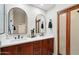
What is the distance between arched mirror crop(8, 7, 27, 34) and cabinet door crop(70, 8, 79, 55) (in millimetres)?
657

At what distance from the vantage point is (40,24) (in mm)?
1771

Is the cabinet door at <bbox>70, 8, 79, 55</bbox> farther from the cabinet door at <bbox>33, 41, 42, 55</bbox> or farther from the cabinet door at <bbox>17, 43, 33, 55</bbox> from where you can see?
the cabinet door at <bbox>17, 43, 33, 55</bbox>

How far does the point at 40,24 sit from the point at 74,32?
0.49 metres

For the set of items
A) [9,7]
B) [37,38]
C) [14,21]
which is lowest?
[37,38]

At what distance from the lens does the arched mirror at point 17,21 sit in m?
1.68

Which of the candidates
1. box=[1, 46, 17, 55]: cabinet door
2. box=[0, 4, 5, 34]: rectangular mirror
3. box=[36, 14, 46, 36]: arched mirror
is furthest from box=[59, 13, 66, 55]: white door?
box=[0, 4, 5, 34]: rectangular mirror

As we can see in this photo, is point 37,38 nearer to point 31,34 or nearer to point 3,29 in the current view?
point 31,34

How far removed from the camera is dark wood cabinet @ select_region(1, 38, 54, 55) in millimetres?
1661

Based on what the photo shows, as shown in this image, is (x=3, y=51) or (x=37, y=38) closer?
(x=3, y=51)

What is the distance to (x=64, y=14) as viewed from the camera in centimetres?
171

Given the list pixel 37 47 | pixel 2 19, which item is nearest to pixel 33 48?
pixel 37 47

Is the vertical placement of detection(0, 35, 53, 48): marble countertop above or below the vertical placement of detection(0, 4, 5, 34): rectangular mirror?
below

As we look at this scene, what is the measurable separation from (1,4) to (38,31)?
2.05 ft

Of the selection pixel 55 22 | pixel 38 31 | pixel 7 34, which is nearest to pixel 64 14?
pixel 55 22
